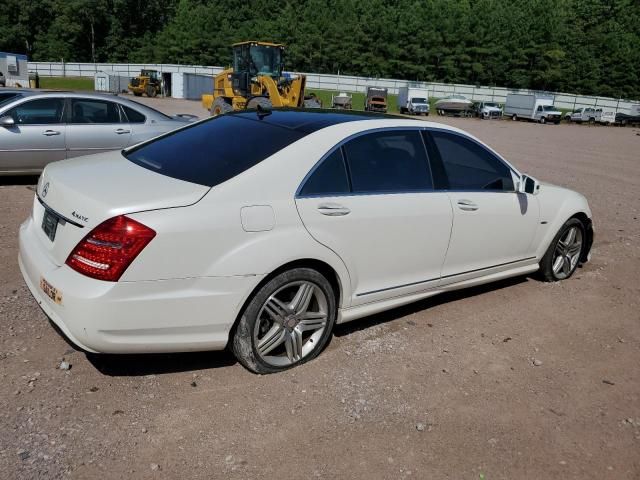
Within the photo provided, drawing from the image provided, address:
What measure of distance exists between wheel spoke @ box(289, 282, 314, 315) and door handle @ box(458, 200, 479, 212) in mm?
1435

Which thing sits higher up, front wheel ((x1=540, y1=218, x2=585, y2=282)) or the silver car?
the silver car

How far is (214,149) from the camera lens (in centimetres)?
366

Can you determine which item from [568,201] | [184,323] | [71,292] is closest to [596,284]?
[568,201]

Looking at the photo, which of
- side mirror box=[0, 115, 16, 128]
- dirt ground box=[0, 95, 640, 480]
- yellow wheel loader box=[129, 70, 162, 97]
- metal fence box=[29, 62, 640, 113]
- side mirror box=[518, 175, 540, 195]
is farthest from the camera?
metal fence box=[29, 62, 640, 113]

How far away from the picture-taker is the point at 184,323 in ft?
9.96

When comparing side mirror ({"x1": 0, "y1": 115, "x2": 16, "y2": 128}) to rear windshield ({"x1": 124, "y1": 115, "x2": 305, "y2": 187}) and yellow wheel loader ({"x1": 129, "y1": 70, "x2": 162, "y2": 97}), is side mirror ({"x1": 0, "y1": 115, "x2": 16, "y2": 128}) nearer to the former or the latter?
rear windshield ({"x1": 124, "y1": 115, "x2": 305, "y2": 187})

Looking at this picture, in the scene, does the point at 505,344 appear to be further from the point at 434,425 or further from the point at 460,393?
the point at 434,425

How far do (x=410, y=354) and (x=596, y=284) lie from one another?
279 centimetres

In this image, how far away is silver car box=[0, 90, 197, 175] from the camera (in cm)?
787

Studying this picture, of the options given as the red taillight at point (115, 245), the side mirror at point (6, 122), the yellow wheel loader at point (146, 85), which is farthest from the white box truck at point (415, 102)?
the red taillight at point (115, 245)

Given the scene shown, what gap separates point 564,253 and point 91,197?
4.42m

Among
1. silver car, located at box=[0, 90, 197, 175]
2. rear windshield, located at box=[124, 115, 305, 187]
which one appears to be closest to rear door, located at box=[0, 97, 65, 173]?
silver car, located at box=[0, 90, 197, 175]

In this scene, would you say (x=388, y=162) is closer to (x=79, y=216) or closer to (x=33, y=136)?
(x=79, y=216)

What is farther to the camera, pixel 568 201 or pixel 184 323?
pixel 568 201
